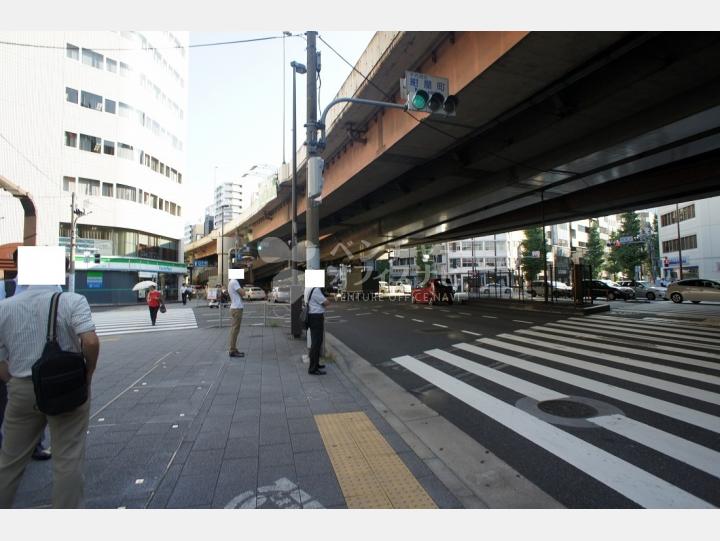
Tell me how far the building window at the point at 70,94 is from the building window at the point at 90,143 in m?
2.72

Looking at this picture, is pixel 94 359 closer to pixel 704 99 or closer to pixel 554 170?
pixel 704 99

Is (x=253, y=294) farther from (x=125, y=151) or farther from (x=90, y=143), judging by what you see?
(x=90, y=143)

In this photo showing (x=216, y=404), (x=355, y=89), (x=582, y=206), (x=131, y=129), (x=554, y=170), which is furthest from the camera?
(x=131, y=129)

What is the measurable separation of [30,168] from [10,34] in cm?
1013

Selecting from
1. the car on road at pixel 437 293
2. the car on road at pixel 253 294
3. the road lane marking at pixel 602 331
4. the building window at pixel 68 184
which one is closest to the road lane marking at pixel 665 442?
the road lane marking at pixel 602 331

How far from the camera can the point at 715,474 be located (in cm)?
352

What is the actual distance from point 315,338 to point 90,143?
120ft

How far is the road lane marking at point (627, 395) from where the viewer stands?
478 cm

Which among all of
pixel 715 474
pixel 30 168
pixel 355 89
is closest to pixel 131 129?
pixel 30 168

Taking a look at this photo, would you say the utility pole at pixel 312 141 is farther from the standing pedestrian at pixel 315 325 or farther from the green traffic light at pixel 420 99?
the green traffic light at pixel 420 99

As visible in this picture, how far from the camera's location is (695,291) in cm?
2469

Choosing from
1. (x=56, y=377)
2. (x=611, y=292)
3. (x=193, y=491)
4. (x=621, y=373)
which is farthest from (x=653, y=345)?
(x=611, y=292)

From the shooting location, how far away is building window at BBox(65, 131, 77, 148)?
3319cm

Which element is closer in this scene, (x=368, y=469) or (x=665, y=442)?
(x=368, y=469)
